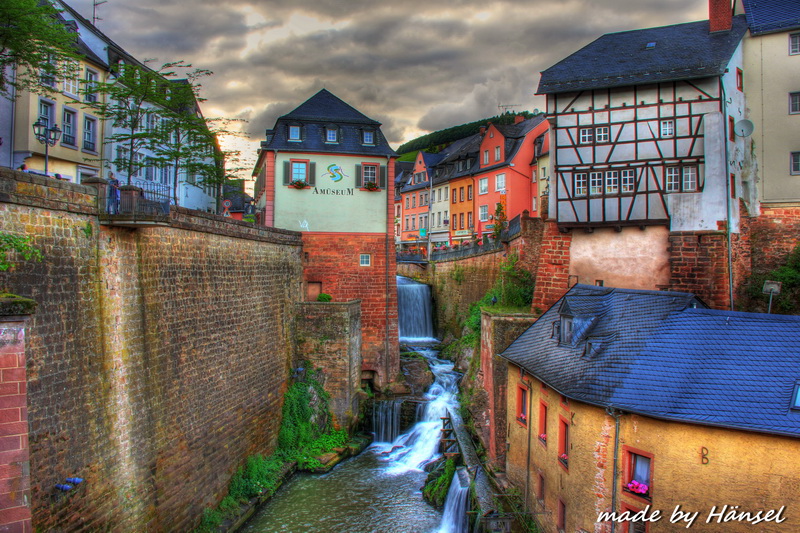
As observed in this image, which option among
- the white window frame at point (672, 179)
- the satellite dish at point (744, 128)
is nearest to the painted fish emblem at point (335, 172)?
the white window frame at point (672, 179)

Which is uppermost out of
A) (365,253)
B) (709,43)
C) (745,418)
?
(709,43)

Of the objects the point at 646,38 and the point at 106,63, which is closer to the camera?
the point at 646,38

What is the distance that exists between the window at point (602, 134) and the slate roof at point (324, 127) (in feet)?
29.0

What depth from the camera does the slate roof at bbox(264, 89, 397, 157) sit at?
945 inches

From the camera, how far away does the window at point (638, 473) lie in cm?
920

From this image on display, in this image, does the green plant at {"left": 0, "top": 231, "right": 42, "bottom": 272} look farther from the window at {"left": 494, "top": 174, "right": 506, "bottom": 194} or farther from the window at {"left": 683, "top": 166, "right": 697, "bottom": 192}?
the window at {"left": 494, "top": 174, "right": 506, "bottom": 194}

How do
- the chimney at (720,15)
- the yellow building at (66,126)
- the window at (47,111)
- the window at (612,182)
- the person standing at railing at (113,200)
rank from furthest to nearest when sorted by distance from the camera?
the window at (47,111) < the yellow building at (66,126) < the chimney at (720,15) < the window at (612,182) < the person standing at railing at (113,200)

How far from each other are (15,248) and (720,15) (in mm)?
21737

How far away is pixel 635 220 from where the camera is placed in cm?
1817

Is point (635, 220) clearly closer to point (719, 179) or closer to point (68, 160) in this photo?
point (719, 179)

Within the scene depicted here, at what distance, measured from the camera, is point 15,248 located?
27.3 feet

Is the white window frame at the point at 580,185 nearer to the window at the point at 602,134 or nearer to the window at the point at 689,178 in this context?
the window at the point at 602,134

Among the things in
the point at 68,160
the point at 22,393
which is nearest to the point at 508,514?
the point at 22,393

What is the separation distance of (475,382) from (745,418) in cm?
1188
